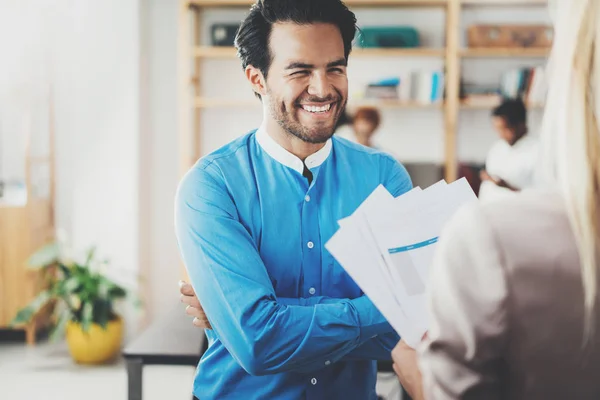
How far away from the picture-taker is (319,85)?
1.33 meters

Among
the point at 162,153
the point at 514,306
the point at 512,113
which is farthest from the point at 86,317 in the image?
the point at 514,306

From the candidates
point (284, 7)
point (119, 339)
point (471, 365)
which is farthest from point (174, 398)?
point (471, 365)

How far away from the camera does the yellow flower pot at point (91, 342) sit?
4.16 m

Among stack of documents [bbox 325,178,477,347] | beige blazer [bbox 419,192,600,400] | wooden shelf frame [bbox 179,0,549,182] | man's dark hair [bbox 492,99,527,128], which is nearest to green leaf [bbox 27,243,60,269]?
wooden shelf frame [bbox 179,0,549,182]

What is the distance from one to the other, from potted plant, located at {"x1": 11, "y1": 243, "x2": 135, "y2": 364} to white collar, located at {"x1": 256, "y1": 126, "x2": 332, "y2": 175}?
305 centimetres

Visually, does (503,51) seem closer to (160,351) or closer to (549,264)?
(160,351)

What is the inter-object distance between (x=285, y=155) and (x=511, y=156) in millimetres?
3002

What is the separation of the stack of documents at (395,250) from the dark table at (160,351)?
1105mm

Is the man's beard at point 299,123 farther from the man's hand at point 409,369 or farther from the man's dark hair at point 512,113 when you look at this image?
the man's dark hair at point 512,113

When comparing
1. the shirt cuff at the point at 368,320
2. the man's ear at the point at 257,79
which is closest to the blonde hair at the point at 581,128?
the shirt cuff at the point at 368,320

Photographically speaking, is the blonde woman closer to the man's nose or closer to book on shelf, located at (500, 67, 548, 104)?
the man's nose

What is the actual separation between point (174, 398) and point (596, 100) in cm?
342

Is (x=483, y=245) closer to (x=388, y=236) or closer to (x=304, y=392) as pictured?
(x=388, y=236)

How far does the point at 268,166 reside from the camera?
139 centimetres
